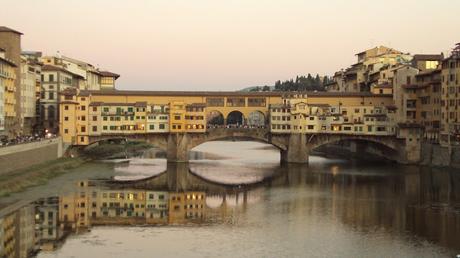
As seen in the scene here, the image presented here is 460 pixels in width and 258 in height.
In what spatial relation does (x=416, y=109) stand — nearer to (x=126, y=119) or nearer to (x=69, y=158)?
(x=126, y=119)

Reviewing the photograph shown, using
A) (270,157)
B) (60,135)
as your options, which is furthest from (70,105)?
(270,157)

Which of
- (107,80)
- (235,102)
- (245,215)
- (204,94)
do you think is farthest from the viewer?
(107,80)

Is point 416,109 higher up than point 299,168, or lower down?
higher up

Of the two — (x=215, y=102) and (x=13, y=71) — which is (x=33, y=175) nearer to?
(x=13, y=71)

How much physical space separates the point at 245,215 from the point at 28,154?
19101mm

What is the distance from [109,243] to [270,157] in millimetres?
46675

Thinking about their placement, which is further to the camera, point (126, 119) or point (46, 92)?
point (46, 92)

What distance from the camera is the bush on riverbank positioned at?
6655 cm

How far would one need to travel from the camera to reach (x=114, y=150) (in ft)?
246

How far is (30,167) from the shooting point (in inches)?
1783

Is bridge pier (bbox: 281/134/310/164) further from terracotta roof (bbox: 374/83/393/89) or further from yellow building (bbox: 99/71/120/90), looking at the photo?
yellow building (bbox: 99/71/120/90)

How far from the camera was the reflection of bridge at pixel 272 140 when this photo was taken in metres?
60.9

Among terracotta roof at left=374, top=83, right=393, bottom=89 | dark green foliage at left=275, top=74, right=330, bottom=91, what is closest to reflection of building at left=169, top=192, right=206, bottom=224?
terracotta roof at left=374, top=83, right=393, bottom=89

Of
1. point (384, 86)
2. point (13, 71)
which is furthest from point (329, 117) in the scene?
point (13, 71)
